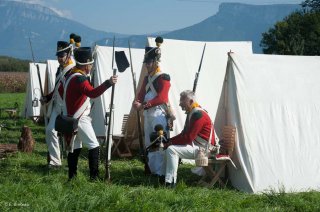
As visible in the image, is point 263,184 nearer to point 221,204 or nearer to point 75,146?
point 221,204

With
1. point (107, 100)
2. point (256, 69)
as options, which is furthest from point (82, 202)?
point (107, 100)

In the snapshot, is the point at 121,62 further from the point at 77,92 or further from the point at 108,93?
the point at 108,93

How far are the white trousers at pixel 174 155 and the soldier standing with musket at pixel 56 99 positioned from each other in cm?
156

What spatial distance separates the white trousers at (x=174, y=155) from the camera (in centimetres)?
617

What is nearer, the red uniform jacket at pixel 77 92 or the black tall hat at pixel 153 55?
the red uniform jacket at pixel 77 92

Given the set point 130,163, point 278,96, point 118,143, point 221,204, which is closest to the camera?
point 221,204

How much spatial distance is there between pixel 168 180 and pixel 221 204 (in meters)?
0.97

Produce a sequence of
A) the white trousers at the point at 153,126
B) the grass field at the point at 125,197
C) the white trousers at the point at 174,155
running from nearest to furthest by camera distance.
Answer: the grass field at the point at 125,197, the white trousers at the point at 174,155, the white trousers at the point at 153,126

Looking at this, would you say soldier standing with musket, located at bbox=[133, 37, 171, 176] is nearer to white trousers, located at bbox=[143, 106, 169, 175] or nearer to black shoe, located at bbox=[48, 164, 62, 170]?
white trousers, located at bbox=[143, 106, 169, 175]

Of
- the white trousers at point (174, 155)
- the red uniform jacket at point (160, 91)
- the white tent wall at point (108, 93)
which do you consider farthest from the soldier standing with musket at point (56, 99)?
the white tent wall at point (108, 93)

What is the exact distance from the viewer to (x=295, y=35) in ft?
133

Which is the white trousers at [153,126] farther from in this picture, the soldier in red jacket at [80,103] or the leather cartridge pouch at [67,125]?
the leather cartridge pouch at [67,125]

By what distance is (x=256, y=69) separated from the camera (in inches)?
267

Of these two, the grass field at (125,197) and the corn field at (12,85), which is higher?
the corn field at (12,85)
